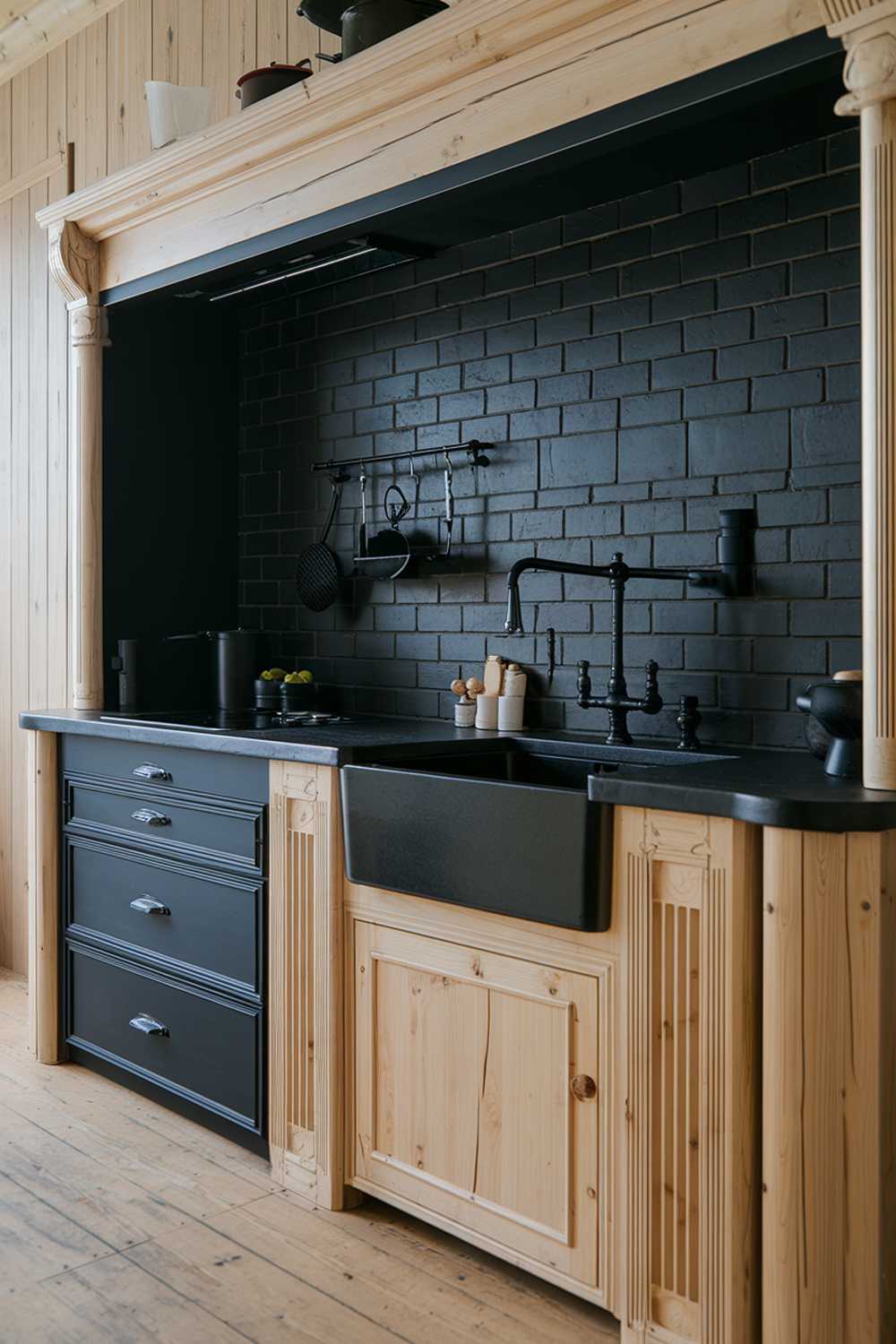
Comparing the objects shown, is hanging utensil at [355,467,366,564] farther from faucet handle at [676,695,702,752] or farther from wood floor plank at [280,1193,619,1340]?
wood floor plank at [280,1193,619,1340]

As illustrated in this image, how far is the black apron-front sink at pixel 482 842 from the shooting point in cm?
205

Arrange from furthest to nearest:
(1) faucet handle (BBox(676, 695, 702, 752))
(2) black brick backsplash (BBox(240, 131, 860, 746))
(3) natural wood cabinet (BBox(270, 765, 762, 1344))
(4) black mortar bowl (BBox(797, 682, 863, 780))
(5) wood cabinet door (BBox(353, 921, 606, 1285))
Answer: (1) faucet handle (BBox(676, 695, 702, 752)), (2) black brick backsplash (BBox(240, 131, 860, 746)), (5) wood cabinet door (BBox(353, 921, 606, 1285)), (4) black mortar bowl (BBox(797, 682, 863, 780)), (3) natural wood cabinet (BBox(270, 765, 762, 1344))

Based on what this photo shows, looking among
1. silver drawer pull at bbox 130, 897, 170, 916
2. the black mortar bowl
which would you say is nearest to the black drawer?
silver drawer pull at bbox 130, 897, 170, 916

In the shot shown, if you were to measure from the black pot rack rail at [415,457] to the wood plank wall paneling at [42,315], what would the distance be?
1.02 metres

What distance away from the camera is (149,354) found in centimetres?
392

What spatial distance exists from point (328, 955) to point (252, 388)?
2131mm

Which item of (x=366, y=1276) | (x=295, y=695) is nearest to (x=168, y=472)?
(x=295, y=695)

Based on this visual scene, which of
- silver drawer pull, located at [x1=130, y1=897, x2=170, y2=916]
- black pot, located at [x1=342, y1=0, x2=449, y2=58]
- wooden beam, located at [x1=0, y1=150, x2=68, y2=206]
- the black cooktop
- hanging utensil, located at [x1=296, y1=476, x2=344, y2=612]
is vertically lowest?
silver drawer pull, located at [x1=130, y1=897, x2=170, y2=916]

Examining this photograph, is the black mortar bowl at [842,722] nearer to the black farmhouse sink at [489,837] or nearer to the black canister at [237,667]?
the black farmhouse sink at [489,837]

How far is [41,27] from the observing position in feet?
13.9

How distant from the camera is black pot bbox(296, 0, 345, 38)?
3.01 m

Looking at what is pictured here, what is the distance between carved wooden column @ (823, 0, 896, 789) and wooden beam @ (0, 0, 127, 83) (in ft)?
9.75

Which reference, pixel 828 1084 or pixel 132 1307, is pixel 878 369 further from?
pixel 132 1307

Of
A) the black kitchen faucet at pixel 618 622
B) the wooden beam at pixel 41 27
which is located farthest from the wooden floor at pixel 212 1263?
the wooden beam at pixel 41 27
